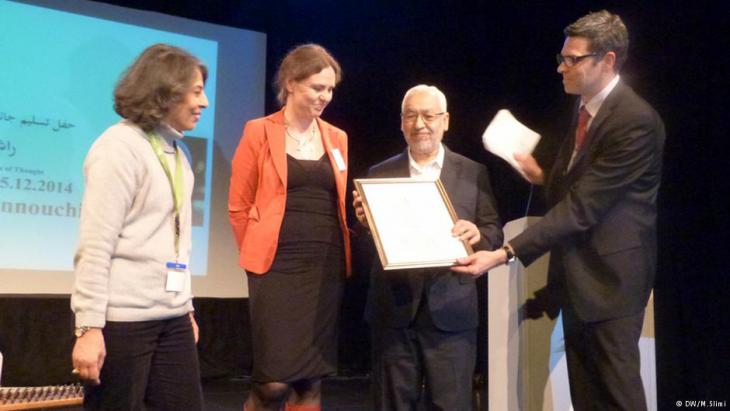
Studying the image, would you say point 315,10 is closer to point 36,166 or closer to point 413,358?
point 36,166

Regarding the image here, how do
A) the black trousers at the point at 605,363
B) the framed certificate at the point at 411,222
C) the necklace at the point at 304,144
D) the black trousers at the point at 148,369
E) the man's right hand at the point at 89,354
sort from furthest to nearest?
the necklace at the point at 304,144, the framed certificate at the point at 411,222, the black trousers at the point at 605,363, the black trousers at the point at 148,369, the man's right hand at the point at 89,354

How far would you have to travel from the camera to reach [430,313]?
100 inches

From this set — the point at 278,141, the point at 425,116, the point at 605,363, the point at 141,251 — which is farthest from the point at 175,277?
the point at 605,363

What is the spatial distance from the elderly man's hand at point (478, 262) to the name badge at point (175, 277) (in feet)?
3.16

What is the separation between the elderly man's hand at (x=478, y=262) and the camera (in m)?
2.45

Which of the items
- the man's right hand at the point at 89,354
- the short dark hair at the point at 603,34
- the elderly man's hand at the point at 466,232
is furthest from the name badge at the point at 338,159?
the man's right hand at the point at 89,354

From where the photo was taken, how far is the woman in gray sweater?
5.58ft

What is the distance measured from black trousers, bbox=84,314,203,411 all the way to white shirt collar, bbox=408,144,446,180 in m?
1.12

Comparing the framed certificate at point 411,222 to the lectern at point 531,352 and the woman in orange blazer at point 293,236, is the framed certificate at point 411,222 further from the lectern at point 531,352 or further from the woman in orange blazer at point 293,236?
the lectern at point 531,352

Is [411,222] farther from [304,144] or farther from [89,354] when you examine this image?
[89,354]

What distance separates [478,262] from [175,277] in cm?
105

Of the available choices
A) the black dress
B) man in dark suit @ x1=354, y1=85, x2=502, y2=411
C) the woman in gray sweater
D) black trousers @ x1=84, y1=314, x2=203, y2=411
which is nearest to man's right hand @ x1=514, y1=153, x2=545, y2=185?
man in dark suit @ x1=354, y1=85, x2=502, y2=411

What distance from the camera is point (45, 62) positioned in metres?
4.42

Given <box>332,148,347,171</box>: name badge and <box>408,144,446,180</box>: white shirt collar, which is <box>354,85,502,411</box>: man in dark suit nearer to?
<box>408,144,446,180</box>: white shirt collar
